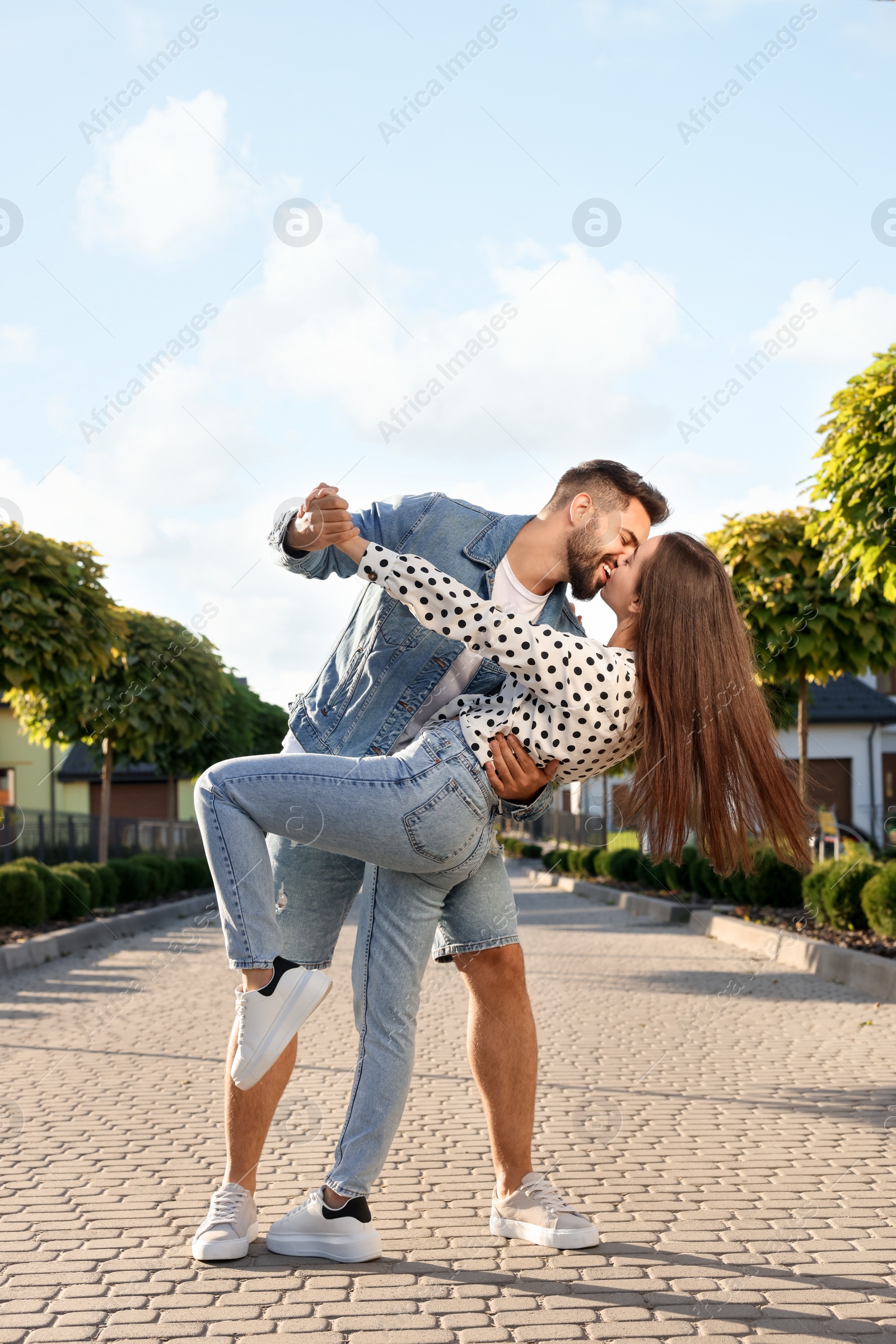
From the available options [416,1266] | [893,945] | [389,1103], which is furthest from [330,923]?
[893,945]

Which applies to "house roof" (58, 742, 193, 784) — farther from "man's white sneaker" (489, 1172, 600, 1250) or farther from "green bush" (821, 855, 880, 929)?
"man's white sneaker" (489, 1172, 600, 1250)

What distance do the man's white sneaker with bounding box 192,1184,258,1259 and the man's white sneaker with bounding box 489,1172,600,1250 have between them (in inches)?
25.7

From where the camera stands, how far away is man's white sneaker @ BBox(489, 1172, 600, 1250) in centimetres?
324

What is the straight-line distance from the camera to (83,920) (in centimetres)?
1445

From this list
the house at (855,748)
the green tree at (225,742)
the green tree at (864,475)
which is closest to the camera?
the green tree at (864,475)

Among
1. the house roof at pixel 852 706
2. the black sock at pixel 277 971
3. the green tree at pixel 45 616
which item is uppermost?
the house roof at pixel 852 706

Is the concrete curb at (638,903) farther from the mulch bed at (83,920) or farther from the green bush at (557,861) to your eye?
the mulch bed at (83,920)

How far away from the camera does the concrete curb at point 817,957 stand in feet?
28.0

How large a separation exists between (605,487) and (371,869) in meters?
1.15

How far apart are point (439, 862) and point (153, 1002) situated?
21.3 feet

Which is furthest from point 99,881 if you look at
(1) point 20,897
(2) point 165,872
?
(2) point 165,872

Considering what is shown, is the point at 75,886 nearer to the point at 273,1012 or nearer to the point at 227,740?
the point at 273,1012

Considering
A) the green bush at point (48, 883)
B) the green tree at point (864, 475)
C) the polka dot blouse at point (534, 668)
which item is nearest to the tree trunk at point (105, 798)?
the green bush at point (48, 883)

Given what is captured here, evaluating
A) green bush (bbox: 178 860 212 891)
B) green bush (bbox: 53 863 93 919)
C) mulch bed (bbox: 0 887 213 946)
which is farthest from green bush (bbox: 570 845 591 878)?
green bush (bbox: 53 863 93 919)
